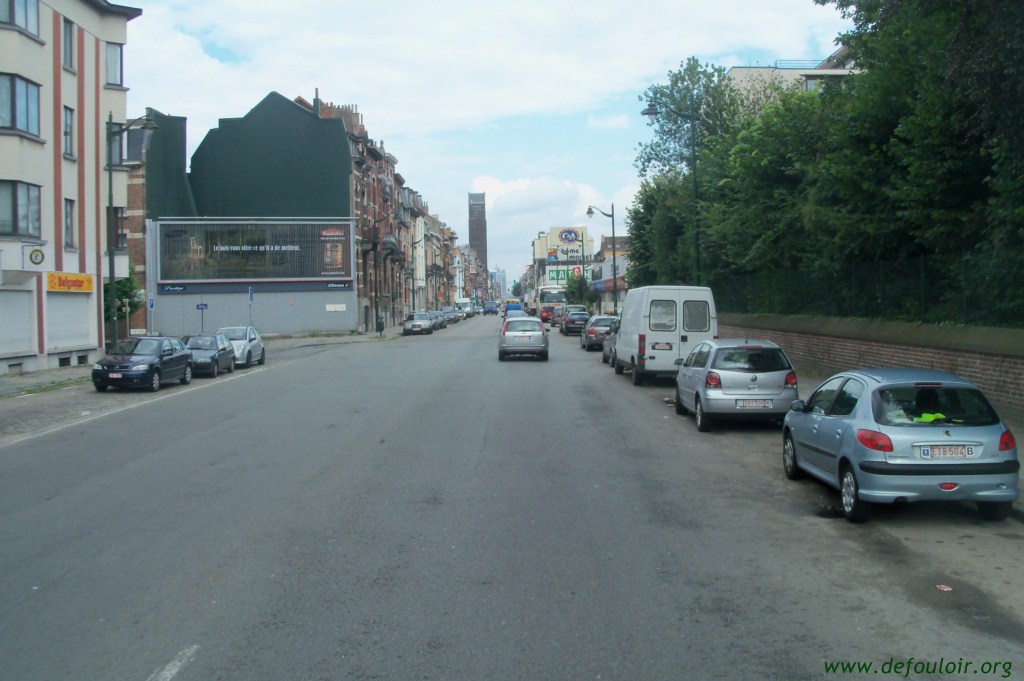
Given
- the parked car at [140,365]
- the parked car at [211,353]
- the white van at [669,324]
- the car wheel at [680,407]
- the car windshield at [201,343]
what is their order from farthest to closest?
the car windshield at [201,343] → the parked car at [211,353] → the parked car at [140,365] → the white van at [669,324] → the car wheel at [680,407]

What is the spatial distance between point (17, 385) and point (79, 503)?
58.1 feet

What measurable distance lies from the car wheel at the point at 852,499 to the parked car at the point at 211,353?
73.8ft

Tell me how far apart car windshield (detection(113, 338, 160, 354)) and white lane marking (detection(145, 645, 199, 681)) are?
19774mm

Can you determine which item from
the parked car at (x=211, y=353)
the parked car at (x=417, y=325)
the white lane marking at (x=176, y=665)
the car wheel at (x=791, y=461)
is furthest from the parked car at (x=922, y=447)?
the parked car at (x=417, y=325)

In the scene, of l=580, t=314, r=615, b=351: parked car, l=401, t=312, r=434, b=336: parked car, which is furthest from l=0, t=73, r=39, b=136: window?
l=401, t=312, r=434, b=336: parked car

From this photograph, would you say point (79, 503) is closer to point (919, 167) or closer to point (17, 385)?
point (919, 167)

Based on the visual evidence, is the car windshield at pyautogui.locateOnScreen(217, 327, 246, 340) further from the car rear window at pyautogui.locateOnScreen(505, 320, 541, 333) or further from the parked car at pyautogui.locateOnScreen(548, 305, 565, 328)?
the parked car at pyautogui.locateOnScreen(548, 305, 565, 328)

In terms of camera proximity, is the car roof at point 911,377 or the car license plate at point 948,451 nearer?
the car license plate at point 948,451

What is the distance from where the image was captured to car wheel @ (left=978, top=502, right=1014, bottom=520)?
27.5 feet

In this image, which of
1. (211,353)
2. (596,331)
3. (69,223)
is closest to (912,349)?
(211,353)

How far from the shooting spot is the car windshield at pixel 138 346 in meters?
23.4

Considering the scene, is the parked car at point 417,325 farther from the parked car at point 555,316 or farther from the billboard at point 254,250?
the parked car at point 555,316

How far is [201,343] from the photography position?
28406mm

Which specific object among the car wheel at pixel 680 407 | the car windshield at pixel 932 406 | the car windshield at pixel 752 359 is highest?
the car windshield at pixel 752 359
